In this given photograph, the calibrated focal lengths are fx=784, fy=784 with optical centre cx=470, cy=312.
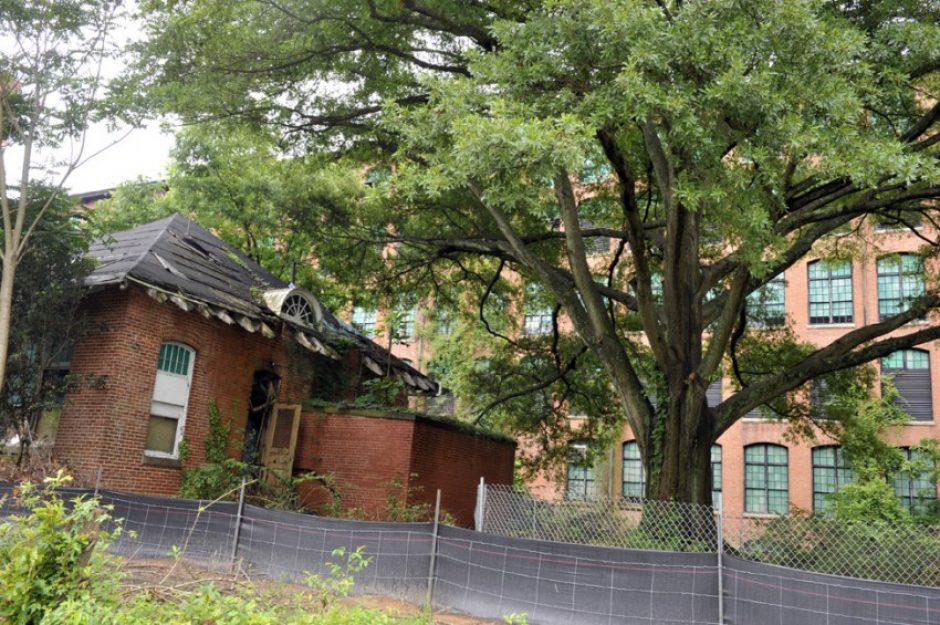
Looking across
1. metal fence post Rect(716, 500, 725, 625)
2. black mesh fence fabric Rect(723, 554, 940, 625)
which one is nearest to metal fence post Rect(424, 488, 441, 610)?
metal fence post Rect(716, 500, 725, 625)

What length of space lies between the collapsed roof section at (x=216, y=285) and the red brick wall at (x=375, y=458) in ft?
7.61

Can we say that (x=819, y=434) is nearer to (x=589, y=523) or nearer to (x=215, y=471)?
(x=589, y=523)

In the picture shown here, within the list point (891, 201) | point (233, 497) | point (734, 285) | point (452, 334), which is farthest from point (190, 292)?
point (452, 334)

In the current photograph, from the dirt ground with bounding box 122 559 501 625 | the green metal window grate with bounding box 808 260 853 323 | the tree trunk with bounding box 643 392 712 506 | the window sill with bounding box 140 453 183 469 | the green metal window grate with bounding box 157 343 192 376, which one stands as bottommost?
the dirt ground with bounding box 122 559 501 625

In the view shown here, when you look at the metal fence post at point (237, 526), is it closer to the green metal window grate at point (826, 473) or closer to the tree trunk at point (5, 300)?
the tree trunk at point (5, 300)

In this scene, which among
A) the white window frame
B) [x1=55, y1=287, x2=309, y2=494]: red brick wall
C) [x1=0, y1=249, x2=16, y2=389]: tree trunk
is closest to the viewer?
[x1=0, y1=249, x2=16, y2=389]: tree trunk

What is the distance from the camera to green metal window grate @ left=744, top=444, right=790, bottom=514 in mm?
33688

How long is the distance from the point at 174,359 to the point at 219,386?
4.18ft

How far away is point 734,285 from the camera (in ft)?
45.0

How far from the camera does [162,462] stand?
16.1m

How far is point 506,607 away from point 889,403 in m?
26.2

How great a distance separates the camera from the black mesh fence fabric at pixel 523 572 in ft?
27.0

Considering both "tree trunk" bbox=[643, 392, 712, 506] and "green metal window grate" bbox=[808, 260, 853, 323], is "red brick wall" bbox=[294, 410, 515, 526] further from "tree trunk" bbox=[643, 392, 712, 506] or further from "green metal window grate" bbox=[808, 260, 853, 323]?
"green metal window grate" bbox=[808, 260, 853, 323]

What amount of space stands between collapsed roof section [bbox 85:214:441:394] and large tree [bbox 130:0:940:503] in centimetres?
228
